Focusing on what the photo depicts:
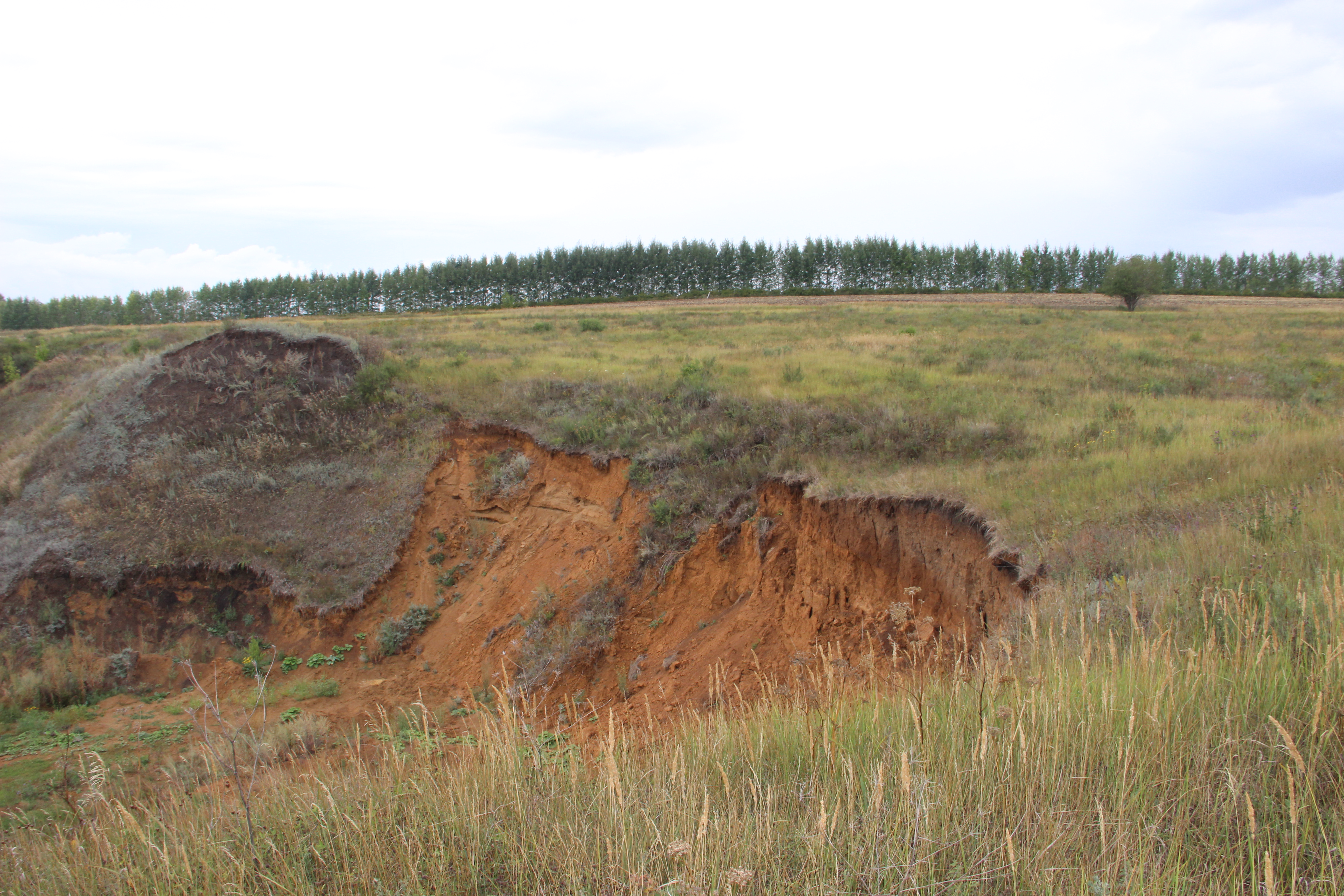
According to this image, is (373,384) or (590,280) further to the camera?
(590,280)

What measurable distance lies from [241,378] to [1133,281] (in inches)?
2204

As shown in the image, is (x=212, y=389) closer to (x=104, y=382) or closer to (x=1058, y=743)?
(x=104, y=382)

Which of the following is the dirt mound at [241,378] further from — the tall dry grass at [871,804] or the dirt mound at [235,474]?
the tall dry grass at [871,804]

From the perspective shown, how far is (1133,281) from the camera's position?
4966cm

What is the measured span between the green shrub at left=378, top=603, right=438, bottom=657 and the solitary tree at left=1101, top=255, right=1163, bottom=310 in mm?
53878

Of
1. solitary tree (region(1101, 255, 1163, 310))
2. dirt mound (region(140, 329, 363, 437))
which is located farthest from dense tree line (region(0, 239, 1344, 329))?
dirt mound (region(140, 329, 363, 437))

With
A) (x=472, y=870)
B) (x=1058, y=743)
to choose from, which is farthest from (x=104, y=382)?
(x=1058, y=743)

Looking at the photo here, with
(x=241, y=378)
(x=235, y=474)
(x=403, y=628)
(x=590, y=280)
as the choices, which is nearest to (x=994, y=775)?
(x=403, y=628)

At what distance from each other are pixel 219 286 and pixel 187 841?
4778 inches

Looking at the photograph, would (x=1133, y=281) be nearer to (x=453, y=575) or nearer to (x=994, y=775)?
(x=453, y=575)

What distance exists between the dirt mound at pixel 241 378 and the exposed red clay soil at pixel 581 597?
14.0 feet

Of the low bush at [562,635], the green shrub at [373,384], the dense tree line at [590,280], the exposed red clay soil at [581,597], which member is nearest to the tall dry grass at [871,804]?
the exposed red clay soil at [581,597]

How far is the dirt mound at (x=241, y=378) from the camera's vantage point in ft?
49.9

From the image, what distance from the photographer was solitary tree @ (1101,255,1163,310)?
49750 millimetres
